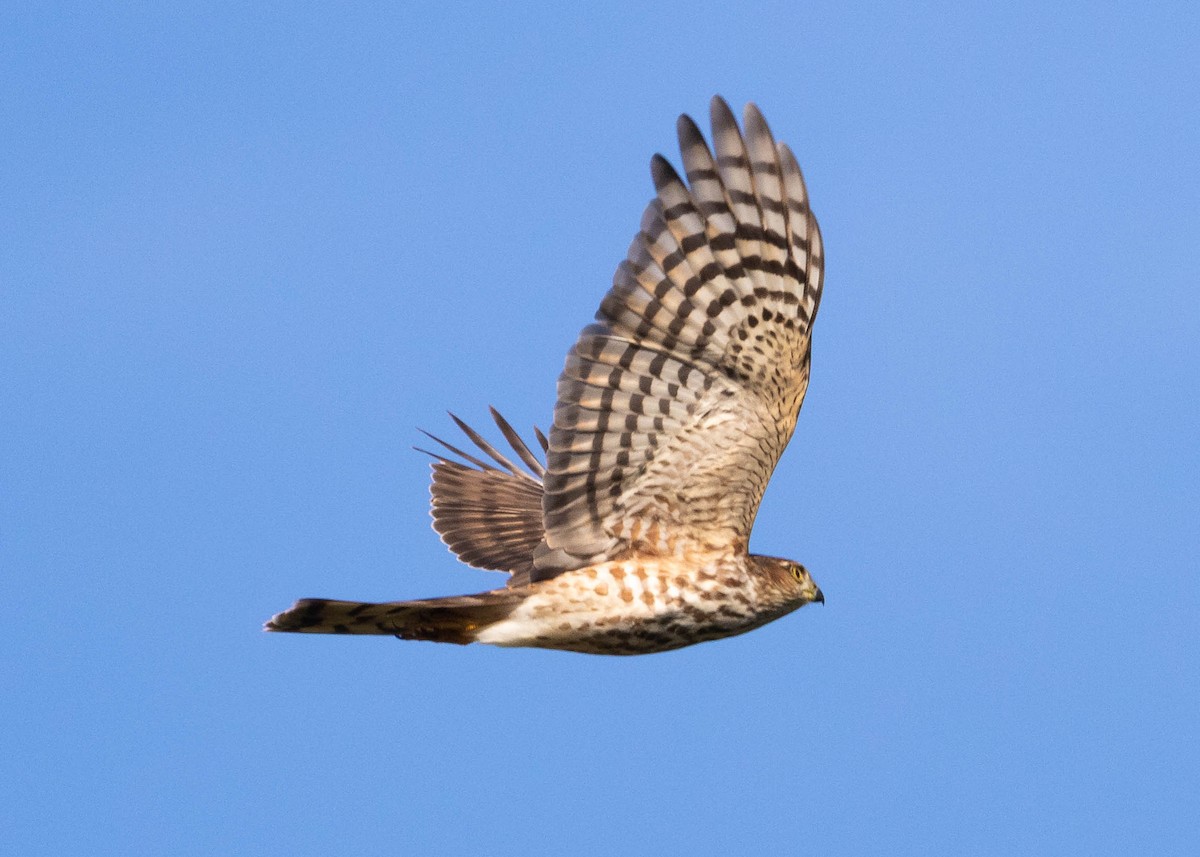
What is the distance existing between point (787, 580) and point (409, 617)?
1.89 m

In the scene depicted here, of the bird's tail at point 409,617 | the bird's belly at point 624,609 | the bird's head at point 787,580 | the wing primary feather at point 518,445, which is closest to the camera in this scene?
the bird's tail at point 409,617

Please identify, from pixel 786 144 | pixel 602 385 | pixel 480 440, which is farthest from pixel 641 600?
pixel 480 440

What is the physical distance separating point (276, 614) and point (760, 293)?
262cm

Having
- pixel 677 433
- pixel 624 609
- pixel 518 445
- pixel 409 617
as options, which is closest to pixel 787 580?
pixel 624 609

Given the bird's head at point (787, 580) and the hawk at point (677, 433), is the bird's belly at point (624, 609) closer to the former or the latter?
the hawk at point (677, 433)

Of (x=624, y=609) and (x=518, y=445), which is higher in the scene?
(x=518, y=445)

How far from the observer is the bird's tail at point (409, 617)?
837 cm

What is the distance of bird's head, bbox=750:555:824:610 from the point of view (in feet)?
29.8

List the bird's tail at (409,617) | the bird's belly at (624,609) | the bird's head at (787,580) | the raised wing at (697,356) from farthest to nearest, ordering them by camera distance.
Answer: the bird's head at (787,580), the bird's belly at (624,609), the bird's tail at (409,617), the raised wing at (697,356)

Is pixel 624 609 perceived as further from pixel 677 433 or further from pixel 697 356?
pixel 697 356

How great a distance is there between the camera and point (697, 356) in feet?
27.8

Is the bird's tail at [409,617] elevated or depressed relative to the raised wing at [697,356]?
depressed

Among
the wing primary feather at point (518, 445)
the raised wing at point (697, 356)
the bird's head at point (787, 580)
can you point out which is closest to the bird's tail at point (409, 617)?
the raised wing at point (697, 356)

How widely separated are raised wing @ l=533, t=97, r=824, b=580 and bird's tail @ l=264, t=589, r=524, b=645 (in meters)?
0.52
